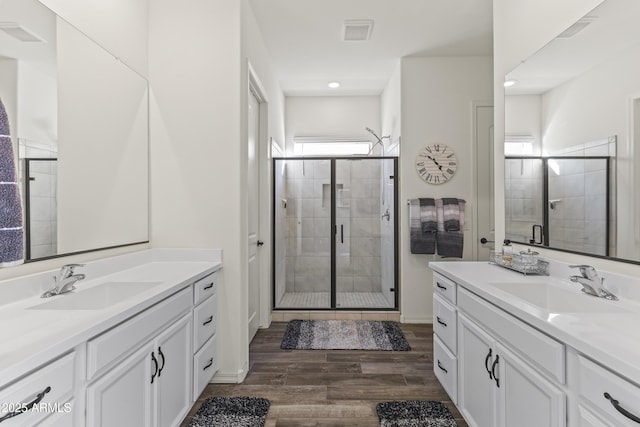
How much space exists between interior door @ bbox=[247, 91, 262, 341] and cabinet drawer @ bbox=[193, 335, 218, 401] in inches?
29.6

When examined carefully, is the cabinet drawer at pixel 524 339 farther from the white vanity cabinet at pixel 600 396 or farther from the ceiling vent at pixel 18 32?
the ceiling vent at pixel 18 32

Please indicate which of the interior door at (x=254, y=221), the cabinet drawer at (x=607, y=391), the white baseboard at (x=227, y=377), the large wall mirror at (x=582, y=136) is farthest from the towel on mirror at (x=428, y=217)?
the cabinet drawer at (x=607, y=391)

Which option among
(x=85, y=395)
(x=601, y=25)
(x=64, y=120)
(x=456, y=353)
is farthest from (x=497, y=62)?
(x=85, y=395)

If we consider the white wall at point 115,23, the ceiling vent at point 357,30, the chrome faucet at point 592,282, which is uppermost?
the ceiling vent at point 357,30

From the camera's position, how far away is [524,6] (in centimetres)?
196

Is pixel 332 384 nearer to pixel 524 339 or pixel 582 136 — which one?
pixel 524 339

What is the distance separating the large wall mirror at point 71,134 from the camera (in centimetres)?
135

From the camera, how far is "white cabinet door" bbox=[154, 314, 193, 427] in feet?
4.98

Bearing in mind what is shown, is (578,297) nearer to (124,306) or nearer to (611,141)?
(611,141)

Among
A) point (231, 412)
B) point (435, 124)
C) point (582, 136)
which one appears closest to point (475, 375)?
point (582, 136)

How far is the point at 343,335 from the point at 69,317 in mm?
2432

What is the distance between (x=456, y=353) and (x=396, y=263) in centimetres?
185

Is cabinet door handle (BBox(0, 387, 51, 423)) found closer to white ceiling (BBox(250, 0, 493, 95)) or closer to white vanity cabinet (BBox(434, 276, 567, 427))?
white vanity cabinet (BBox(434, 276, 567, 427))

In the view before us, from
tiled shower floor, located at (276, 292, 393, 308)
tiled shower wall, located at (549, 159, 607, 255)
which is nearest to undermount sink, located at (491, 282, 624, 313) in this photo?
tiled shower wall, located at (549, 159, 607, 255)
